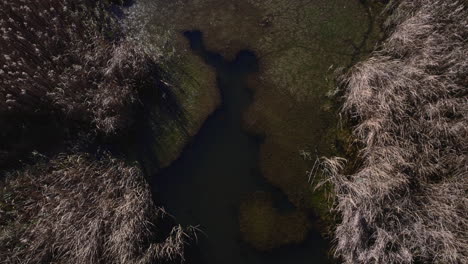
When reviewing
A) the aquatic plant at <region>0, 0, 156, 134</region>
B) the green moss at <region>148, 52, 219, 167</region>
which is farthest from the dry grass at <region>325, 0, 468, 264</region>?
the aquatic plant at <region>0, 0, 156, 134</region>

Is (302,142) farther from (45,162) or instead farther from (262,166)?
(45,162)

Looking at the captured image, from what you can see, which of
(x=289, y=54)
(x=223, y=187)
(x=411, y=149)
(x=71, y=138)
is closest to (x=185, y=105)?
(x=223, y=187)

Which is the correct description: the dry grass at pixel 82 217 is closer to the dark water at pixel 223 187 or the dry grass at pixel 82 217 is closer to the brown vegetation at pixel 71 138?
the brown vegetation at pixel 71 138

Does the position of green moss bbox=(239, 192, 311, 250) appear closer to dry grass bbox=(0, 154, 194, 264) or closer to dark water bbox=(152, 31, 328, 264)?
dark water bbox=(152, 31, 328, 264)

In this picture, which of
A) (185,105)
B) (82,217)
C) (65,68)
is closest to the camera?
(82,217)

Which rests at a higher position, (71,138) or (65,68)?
(65,68)

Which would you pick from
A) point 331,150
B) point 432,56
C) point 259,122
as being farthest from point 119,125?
point 432,56

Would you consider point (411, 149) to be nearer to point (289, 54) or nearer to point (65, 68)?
point (289, 54)
